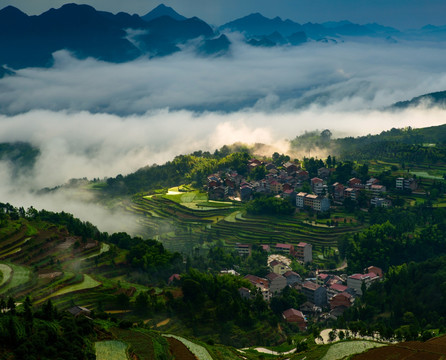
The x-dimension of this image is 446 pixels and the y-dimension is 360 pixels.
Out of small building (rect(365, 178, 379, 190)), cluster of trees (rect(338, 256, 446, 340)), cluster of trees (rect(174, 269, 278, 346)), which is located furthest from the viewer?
small building (rect(365, 178, 379, 190))

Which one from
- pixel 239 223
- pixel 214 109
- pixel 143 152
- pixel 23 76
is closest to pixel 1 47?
pixel 23 76

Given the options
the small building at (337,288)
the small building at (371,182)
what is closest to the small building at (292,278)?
the small building at (337,288)

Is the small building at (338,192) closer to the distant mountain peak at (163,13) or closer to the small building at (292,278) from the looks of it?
the small building at (292,278)

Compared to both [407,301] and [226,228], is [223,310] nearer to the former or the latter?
[407,301]

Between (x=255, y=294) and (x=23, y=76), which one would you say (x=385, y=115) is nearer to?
(x=255, y=294)

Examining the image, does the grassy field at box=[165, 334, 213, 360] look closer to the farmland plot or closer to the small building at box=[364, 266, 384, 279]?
the farmland plot

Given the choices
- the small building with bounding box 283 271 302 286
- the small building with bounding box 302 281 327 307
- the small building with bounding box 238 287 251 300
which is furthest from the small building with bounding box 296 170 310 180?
the small building with bounding box 238 287 251 300
